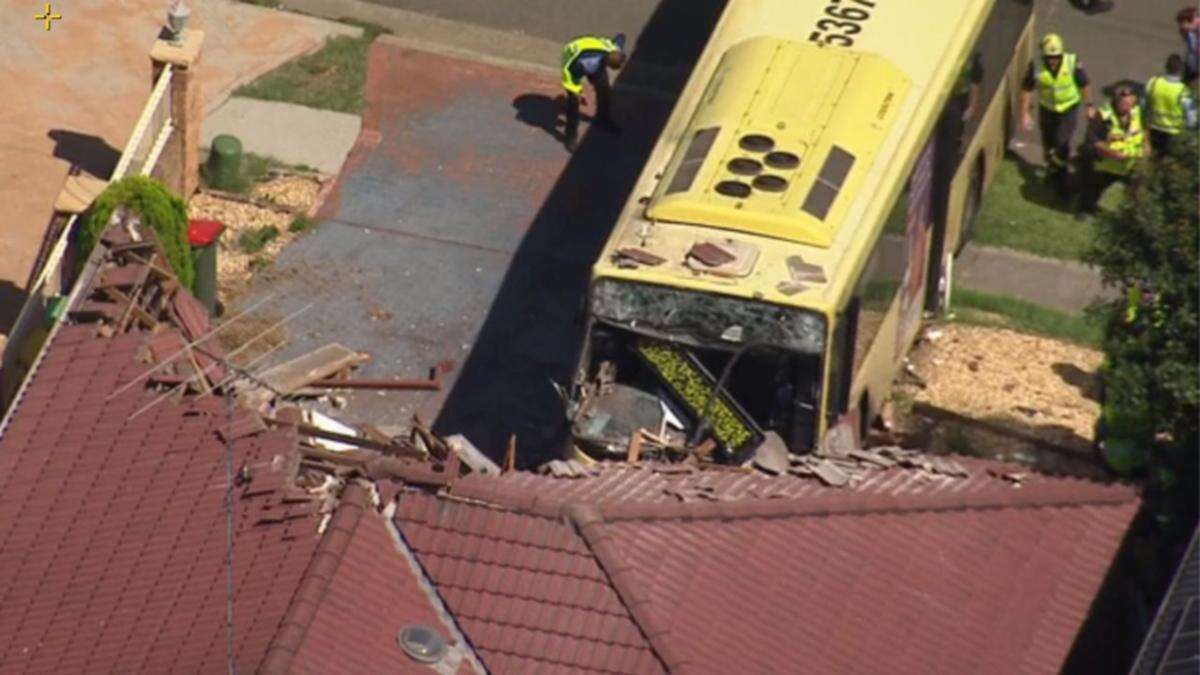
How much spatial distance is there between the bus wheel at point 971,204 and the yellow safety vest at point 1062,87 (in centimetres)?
121

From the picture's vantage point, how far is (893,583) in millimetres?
21703

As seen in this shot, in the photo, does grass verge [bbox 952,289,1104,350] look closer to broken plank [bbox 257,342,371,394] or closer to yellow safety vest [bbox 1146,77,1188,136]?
yellow safety vest [bbox 1146,77,1188,136]

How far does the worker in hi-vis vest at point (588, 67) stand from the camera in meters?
30.6

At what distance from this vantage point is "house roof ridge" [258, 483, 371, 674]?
66.1 feet

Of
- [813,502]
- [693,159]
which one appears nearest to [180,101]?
[693,159]

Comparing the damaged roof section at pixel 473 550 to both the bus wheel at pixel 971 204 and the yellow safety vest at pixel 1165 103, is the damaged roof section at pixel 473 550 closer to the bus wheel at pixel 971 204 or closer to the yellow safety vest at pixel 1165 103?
the bus wheel at pixel 971 204

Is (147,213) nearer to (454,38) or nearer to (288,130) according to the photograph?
(288,130)

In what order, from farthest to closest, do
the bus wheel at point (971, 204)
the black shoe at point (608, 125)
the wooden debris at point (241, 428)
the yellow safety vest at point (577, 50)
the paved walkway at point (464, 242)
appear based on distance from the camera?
the black shoe at point (608, 125)
the yellow safety vest at point (577, 50)
the bus wheel at point (971, 204)
the paved walkway at point (464, 242)
the wooden debris at point (241, 428)

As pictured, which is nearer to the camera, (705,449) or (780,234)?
(705,449)

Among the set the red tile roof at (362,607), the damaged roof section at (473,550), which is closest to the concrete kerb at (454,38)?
the damaged roof section at (473,550)

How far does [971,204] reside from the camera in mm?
29391

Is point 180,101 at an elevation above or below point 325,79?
above

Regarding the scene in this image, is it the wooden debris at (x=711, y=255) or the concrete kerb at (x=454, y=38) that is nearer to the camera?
the wooden debris at (x=711, y=255)

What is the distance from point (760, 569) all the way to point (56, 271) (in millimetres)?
8349
